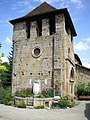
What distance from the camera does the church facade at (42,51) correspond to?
60.0 ft

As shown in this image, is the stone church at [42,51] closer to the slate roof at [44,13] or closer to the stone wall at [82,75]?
the slate roof at [44,13]

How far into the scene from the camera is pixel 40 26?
21422mm

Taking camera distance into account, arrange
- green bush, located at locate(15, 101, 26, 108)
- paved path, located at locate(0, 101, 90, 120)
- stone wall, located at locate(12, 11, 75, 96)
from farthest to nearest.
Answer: stone wall, located at locate(12, 11, 75, 96) → green bush, located at locate(15, 101, 26, 108) → paved path, located at locate(0, 101, 90, 120)

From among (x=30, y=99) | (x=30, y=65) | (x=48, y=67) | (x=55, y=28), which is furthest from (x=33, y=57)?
(x=30, y=99)

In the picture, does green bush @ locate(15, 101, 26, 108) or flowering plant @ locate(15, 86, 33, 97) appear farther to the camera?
flowering plant @ locate(15, 86, 33, 97)

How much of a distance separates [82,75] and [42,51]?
10.2 meters

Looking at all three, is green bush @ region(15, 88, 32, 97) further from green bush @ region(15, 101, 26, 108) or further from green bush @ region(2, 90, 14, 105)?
green bush @ region(15, 101, 26, 108)

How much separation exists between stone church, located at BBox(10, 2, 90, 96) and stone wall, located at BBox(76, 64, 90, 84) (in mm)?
6901

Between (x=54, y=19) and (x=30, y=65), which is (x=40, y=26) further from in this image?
(x=30, y=65)

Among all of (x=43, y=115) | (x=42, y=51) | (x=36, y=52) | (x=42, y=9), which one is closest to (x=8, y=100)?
(x=36, y=52)

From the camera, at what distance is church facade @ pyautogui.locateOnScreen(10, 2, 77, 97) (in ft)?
60.0

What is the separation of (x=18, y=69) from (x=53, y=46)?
4526 millimetres

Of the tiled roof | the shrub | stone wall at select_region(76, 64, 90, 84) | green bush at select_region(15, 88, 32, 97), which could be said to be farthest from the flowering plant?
stone wall at select_region(76, 64, 90, 84)

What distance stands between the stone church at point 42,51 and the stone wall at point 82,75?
6.90m
